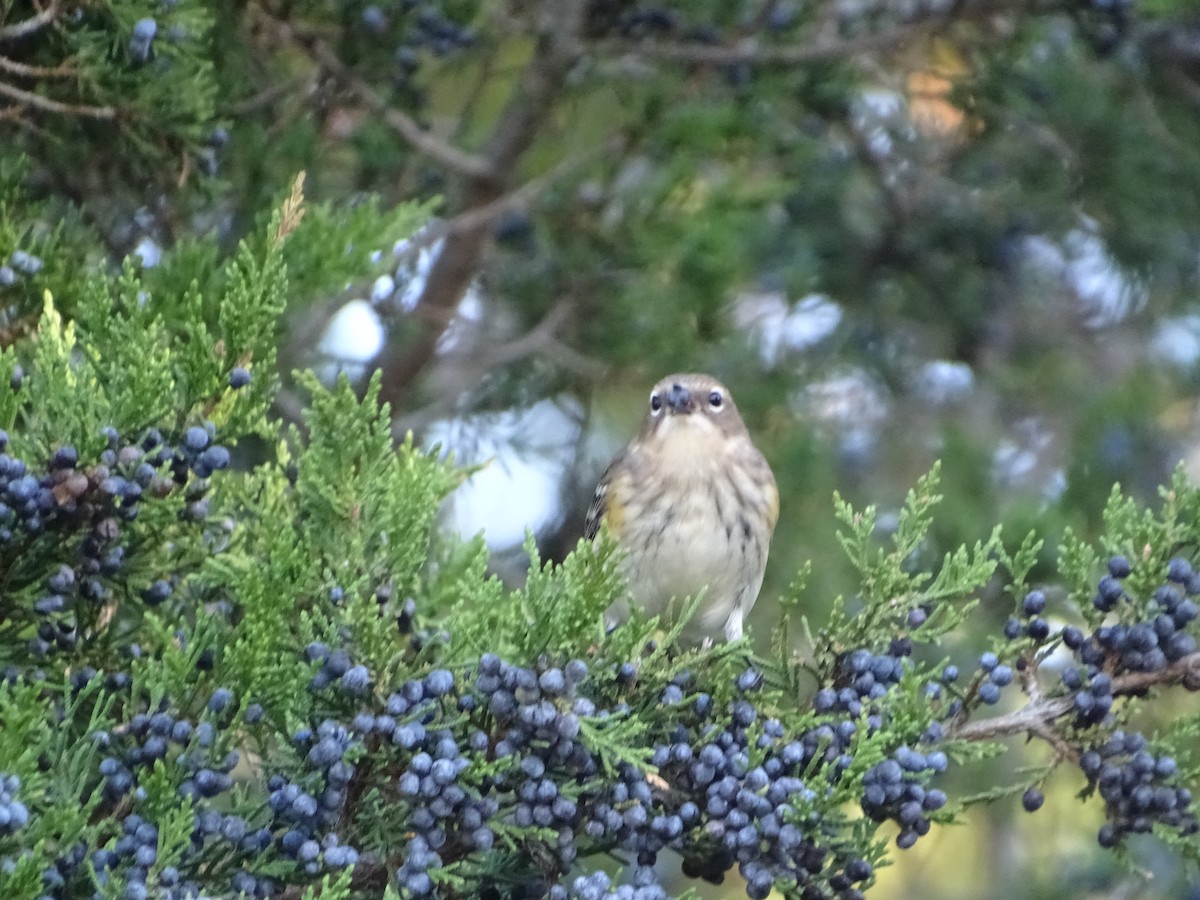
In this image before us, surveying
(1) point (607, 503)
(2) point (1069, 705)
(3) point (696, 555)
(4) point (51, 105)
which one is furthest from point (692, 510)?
(4) point (51, 105)

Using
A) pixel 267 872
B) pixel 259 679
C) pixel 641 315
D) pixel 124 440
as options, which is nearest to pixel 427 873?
pixel 267 872

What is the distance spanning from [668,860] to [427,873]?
324 cm

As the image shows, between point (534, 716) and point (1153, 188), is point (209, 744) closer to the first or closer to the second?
point (534, 716)

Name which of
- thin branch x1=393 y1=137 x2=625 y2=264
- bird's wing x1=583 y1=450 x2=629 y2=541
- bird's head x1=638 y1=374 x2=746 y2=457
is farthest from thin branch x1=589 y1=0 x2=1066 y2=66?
bird's wing x1=583 y1=450 x2=629 y2=541

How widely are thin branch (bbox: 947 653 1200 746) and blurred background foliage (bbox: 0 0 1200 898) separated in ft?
4.04

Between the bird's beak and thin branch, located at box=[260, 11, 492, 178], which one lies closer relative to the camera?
thin branch, located at box=[260, 11, 492, 178]

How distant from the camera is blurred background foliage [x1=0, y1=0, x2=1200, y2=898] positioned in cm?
269

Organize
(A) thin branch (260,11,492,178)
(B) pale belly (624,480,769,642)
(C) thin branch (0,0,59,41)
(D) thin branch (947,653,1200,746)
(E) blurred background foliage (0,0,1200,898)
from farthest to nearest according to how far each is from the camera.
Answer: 1. (B) pale belly (624,480,769,642)
2. (A) thin branch (260,11,492,178)
3. (E) blurred background foliage (0,0,1200,898)
4. (C) thin branch (0,0,59,41)
5. (D) thin branch (947,653,1200,746)

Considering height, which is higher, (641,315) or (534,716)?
(534,716)

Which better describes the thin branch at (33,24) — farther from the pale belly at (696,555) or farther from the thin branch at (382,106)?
the pale belly at (696,555)

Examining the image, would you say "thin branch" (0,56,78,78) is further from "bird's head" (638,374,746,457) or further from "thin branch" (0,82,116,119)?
"bird's head" (638,374,746,457)

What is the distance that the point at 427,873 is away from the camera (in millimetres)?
1752

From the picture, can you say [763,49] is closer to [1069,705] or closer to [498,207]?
[498,207]

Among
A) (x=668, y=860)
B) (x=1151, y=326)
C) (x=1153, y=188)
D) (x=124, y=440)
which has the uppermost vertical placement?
(x=124, y=440)
